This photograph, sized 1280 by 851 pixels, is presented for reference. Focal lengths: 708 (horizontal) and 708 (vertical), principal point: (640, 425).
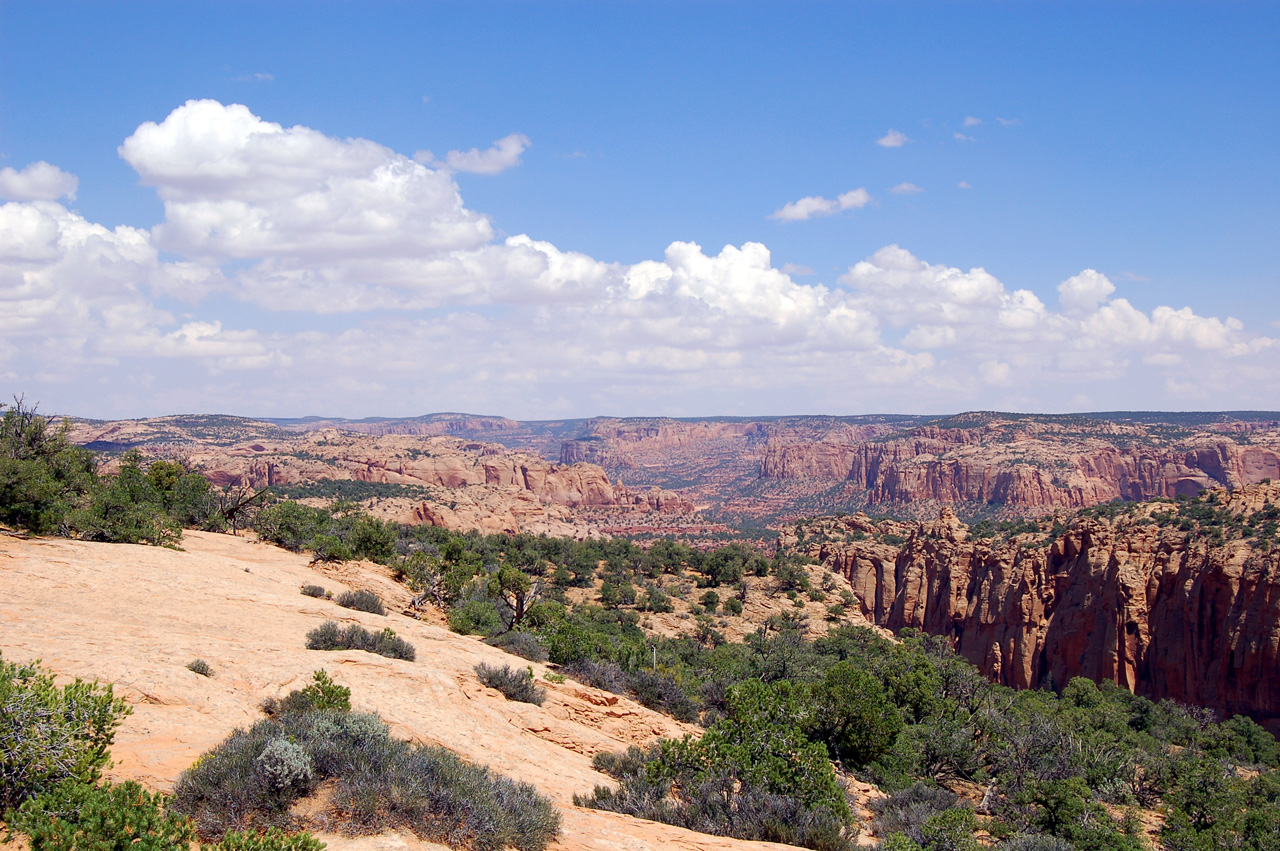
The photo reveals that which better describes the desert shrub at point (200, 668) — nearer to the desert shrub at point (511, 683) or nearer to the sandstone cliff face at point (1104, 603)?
the desert shrub at point (511, 683)

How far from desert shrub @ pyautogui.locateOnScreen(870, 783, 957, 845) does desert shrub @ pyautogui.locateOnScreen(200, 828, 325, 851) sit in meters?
10.5

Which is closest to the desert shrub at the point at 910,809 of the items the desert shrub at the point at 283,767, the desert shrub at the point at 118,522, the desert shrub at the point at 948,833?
the desert shrub at the point at 948,833

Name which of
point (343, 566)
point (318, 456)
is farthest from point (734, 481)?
point (343, 566)

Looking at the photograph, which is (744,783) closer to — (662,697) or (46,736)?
(662,697)

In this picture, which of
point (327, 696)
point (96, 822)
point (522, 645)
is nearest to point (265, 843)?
point (96, 822)

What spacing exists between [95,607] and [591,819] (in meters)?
11.8

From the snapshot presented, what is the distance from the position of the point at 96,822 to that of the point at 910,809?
14.3 meters

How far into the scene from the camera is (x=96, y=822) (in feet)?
20.5

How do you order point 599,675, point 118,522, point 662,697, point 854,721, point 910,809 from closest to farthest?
1. point 910,809
2. point 599,675
3. point 854,721
4. point 662,697
5. point 118,522

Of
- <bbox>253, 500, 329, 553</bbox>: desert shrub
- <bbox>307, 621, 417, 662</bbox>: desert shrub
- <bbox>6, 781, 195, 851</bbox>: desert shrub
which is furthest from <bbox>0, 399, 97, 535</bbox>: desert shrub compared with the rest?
<bbox>6, 781, 195, 851</bbox>: desert shrub

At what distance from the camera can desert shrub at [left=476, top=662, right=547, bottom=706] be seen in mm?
15500

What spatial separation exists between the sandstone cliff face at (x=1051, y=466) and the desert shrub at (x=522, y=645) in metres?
109

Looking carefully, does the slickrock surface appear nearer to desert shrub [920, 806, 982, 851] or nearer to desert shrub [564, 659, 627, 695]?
desert shrub [564, 659, 627, 695]

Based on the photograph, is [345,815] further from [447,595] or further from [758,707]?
[447,595]
